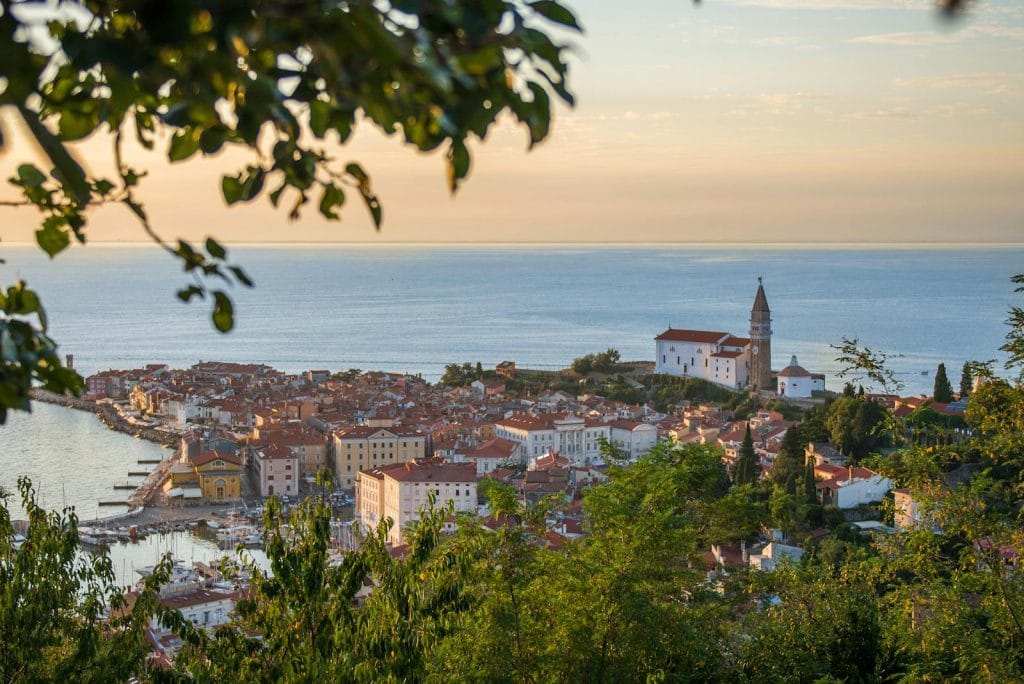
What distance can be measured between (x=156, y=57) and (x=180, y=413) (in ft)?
94.1

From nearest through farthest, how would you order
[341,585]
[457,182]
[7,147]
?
[7,147]
[457,182]
[341,585]

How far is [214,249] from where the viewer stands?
1014mm

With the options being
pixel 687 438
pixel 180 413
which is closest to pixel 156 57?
pixel 687 438

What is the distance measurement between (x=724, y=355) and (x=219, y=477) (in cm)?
1648

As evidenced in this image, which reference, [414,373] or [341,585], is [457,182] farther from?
[414,373]

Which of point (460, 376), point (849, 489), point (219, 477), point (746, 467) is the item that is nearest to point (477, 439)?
point (219, 477)

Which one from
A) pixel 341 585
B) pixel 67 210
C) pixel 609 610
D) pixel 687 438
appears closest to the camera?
pixel 67 210

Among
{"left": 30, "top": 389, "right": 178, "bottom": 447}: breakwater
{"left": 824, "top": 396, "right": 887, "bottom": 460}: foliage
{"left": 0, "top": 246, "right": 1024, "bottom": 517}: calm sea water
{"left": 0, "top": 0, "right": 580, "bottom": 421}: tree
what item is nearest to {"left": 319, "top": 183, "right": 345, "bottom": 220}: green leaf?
{"left": 0, "top": 0, "right": 580, "bottom": 421}: tree

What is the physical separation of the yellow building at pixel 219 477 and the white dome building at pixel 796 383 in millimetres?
15589

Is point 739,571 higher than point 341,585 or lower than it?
lower

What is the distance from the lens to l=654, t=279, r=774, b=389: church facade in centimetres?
3038

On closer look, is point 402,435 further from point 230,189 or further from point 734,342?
point 230,189

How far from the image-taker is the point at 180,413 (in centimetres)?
2798

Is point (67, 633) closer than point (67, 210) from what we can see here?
Result: No
